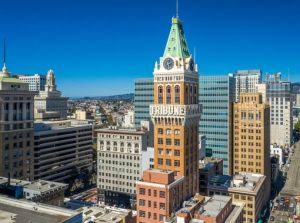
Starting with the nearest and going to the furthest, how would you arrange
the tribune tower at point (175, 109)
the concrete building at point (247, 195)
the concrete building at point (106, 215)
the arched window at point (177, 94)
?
the concrete building at point (106, 215)
the tribune tower at point (175, 109)
the arched window at point (177, 94)
the concrete building at point (247, 195)

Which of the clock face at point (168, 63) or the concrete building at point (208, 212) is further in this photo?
the clock face at point (168, 63)

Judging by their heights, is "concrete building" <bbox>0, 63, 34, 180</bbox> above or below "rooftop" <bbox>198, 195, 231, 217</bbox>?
above

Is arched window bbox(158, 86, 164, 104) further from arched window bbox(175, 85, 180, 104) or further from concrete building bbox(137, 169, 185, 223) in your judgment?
concrete building bbox(137, 169, 185, 223)

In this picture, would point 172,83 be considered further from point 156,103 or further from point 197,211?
point 197,211

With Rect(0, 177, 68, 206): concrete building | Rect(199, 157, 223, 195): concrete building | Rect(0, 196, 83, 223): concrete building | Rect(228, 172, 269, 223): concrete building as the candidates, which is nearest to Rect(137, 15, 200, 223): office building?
Rect(228, 172, 269, 223): concrete building

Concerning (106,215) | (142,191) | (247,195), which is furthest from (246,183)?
(106,215)

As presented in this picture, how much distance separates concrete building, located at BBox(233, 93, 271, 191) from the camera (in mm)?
189125

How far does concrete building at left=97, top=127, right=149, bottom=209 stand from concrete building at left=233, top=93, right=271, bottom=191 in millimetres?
51276

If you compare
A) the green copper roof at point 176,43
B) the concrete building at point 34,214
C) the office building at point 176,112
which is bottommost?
the concrete building at point 34,214

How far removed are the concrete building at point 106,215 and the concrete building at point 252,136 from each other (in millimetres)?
103705

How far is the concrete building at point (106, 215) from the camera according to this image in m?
94.2

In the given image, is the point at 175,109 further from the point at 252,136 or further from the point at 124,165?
the point at 252,136

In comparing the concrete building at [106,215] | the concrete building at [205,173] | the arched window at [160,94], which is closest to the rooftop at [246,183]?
the concrete building at [205,173]

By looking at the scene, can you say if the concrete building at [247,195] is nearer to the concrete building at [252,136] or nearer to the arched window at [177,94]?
the concrete building at [252,136]
